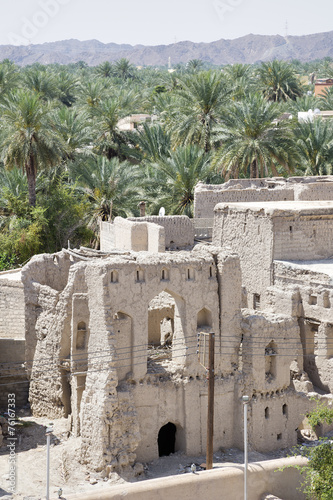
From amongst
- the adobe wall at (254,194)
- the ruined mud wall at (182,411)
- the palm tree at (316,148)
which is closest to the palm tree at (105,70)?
the palm tree at (316,148)

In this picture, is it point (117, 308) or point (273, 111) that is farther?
point (273, 111)

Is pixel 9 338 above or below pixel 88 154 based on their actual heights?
below

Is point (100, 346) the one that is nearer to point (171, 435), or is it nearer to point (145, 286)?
point (145, 286)

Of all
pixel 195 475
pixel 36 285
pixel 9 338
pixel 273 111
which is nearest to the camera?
pixel 195 475

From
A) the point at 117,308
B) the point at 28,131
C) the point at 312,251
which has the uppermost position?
the point at 28,131

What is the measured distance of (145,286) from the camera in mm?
17125

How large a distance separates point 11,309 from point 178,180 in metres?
10.6

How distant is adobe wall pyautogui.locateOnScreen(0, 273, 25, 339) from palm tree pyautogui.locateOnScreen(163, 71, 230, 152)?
50.2ft

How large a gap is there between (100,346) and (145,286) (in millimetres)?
1519

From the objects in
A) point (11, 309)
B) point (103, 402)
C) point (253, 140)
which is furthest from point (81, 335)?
point (253, 140)

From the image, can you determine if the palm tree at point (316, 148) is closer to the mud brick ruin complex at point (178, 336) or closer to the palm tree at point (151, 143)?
the palm tree at point (151, 143)

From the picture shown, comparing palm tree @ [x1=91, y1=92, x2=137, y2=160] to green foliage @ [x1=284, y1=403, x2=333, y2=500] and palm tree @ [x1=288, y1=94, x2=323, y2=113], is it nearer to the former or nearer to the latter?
palm tree @ [x1=288, y1=94, x2=323, y2=113]

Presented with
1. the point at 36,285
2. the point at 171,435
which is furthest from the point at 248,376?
the point at 36,285

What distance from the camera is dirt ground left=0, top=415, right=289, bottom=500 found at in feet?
53.1
